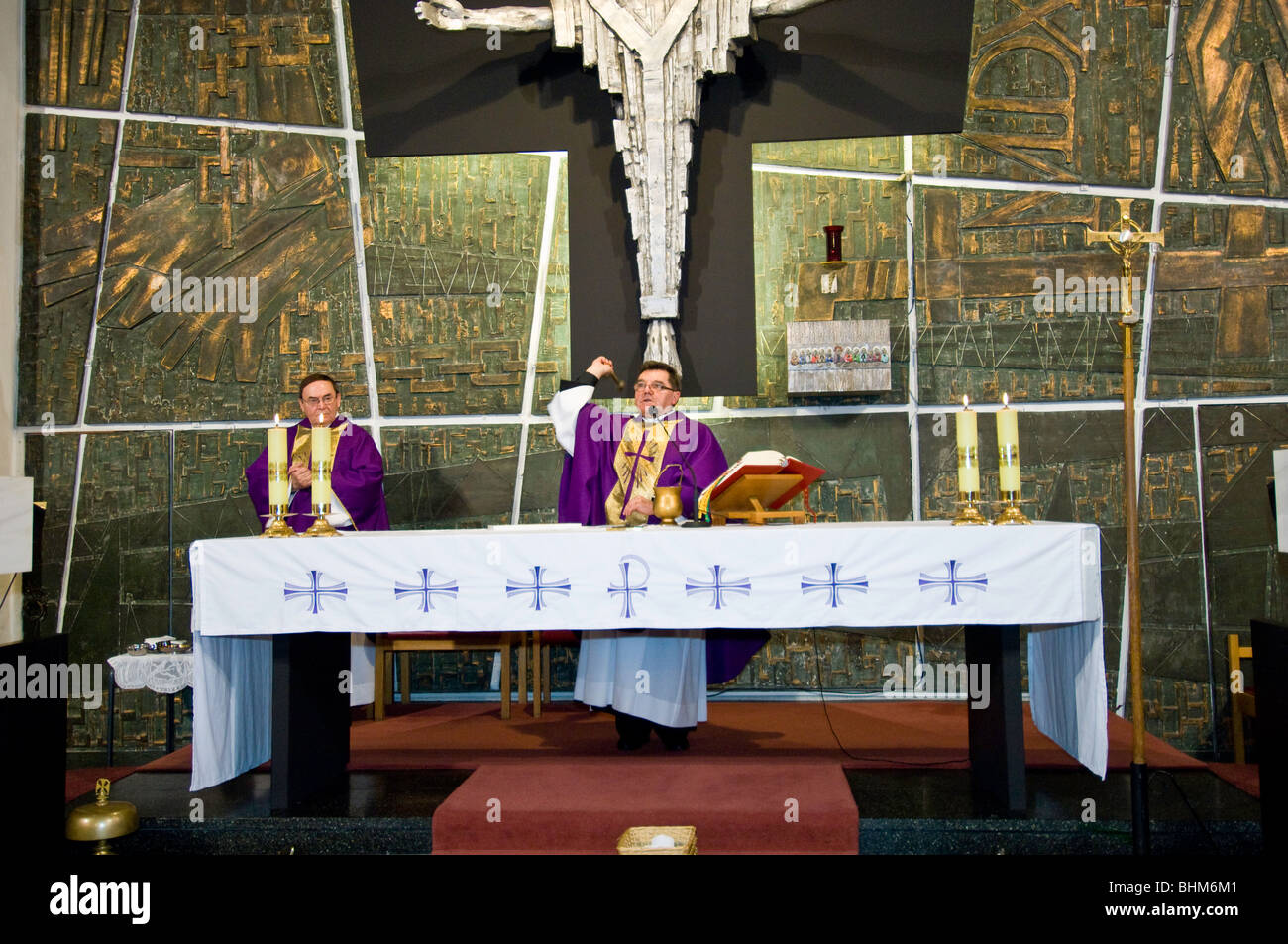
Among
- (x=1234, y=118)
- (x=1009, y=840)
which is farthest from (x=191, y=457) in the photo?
(x=1234, y=118)

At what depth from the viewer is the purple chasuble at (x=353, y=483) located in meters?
6.14

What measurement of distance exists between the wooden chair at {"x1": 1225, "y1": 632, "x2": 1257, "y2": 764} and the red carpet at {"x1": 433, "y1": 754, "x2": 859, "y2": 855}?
2828mm

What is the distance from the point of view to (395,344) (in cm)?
731

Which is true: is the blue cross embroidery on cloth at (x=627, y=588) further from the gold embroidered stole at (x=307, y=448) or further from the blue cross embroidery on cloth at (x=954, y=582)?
the gold embroidered stole at (x=307, y=448)

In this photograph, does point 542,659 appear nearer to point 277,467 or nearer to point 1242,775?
point 277,467

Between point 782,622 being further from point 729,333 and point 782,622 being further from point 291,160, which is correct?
point 291,160

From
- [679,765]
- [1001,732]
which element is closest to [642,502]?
[679,765]

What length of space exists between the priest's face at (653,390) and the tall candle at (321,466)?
197 cm

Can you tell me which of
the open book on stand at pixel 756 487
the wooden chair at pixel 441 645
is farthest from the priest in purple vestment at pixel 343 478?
the open book on stand at pixel 756 487

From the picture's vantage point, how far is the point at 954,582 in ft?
13.3

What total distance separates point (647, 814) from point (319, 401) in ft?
10.4
